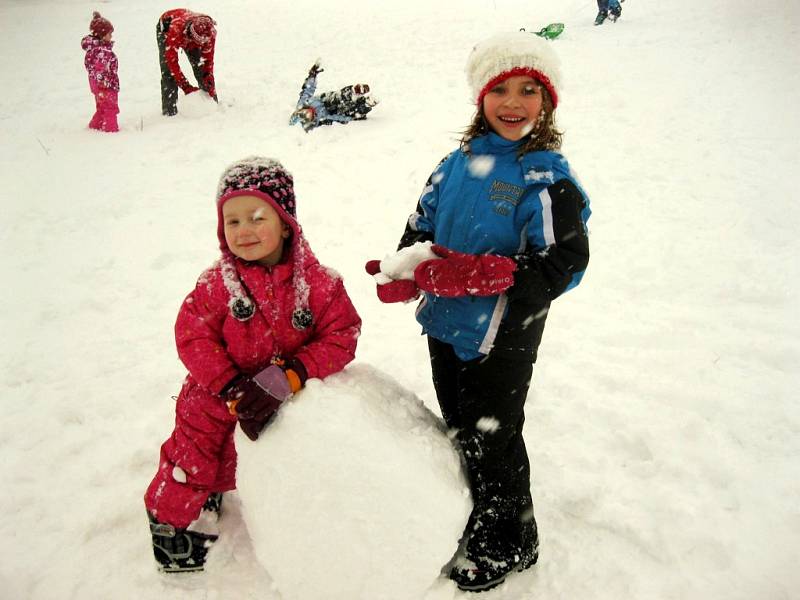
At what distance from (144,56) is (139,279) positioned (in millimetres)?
10762

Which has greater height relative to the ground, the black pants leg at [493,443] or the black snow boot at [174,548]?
→ the black pants leg at [493,443]

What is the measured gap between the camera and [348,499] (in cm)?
Result: 179

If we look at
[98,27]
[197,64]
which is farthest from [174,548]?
[98,27]

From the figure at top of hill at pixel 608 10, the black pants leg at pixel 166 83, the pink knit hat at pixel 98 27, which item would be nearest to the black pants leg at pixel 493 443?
the black pants leg at pixel 166 83

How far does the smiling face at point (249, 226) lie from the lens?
1922 millimetres

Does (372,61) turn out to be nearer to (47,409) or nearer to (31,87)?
(31,87)

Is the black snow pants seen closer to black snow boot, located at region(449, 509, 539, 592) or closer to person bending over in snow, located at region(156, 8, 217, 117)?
person bending over in snow, located at region(156, 8, 217, 117)

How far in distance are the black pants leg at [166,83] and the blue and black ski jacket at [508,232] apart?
7.37 metres

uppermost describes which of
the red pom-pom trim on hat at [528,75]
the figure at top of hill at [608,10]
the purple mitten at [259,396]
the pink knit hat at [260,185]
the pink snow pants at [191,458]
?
the figure at top of hill at [608,10]

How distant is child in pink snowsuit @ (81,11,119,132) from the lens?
24.2ft

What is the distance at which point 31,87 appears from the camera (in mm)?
10227

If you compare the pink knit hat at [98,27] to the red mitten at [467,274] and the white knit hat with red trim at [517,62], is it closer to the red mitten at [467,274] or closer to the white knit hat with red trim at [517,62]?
the white knit hat with red trim at [517,62]

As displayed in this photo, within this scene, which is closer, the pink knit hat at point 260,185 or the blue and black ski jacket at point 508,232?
the blue and black ski jacket at point 508,232

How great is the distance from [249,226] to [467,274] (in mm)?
839
